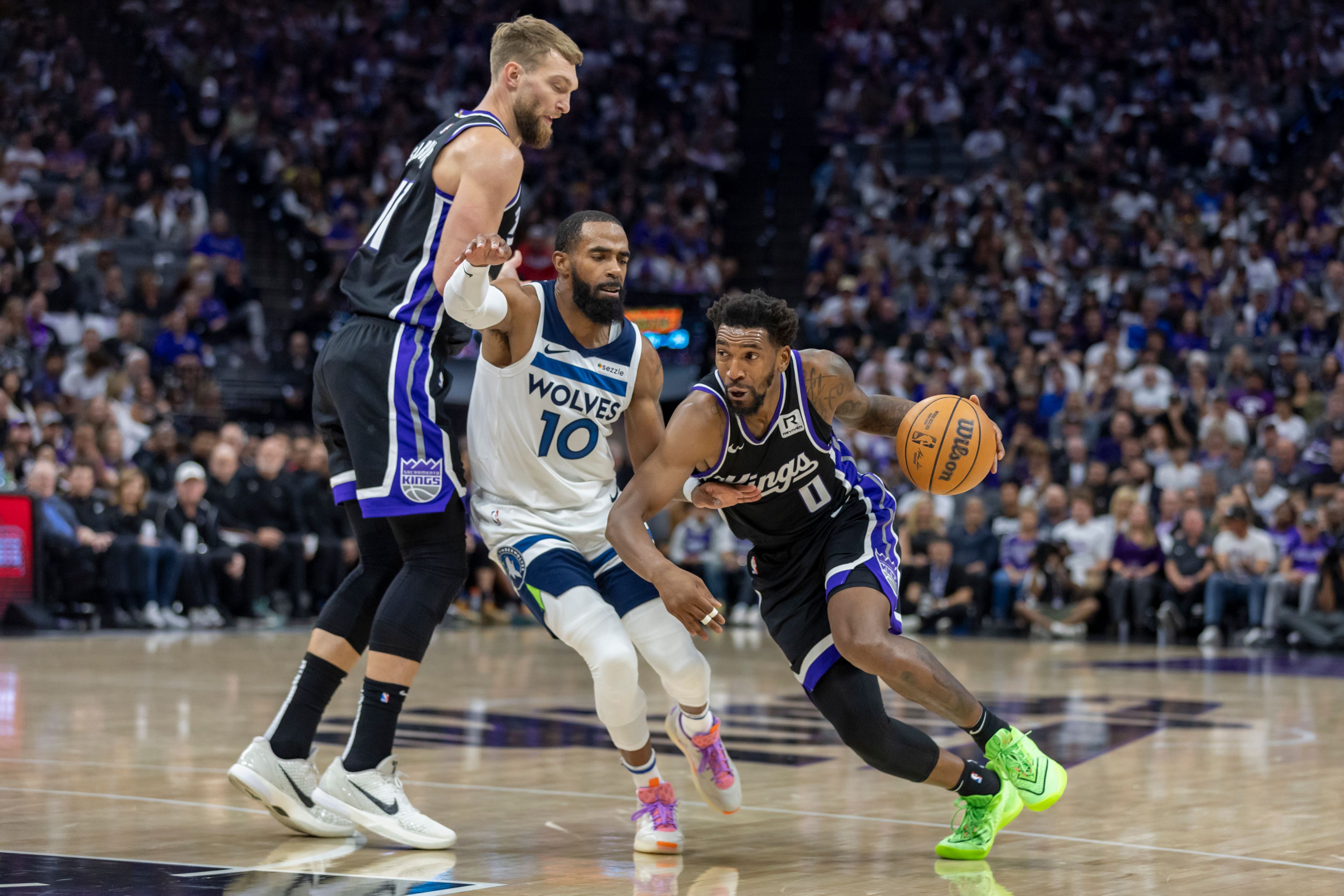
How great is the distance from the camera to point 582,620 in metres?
4.53

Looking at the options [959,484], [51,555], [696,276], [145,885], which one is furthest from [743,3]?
[145,885]

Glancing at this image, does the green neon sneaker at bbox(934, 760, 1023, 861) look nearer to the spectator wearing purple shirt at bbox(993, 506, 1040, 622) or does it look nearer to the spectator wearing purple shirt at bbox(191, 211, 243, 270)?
the spectator wearing purple shirt at bbox(993, 506, 1040, 622)

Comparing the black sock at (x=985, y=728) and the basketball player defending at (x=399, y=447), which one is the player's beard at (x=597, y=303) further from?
the black sock at (x=985, y=728)

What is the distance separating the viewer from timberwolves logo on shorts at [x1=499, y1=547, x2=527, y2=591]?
472cm

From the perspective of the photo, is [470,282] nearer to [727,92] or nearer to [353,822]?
[353,822]

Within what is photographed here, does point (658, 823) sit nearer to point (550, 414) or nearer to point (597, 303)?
point (550, 414)

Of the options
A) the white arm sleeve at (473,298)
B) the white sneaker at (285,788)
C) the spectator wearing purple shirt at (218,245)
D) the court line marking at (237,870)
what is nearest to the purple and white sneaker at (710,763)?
the court line marking at (237,870)

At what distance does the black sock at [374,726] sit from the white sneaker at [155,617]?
30.5 feet

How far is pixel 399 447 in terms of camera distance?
4516mm

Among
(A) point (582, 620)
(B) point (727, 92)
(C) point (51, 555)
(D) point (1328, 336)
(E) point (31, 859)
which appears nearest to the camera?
(E) point (31, 859)

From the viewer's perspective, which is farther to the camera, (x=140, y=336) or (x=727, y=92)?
(x=727, y=92)

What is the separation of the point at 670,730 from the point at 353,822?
99 cm

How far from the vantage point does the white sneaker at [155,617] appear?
520 inches

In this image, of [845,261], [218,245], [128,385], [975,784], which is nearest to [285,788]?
[975,784]
